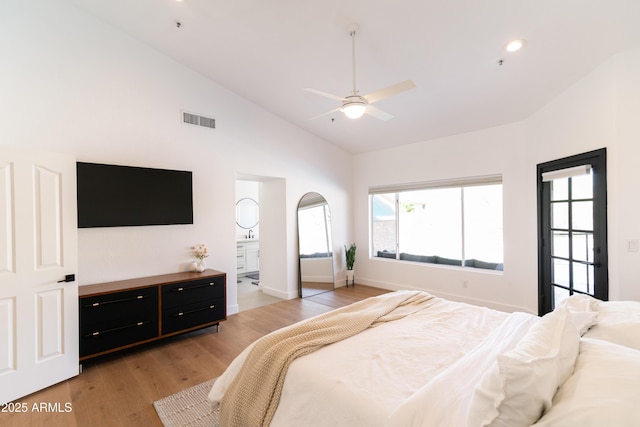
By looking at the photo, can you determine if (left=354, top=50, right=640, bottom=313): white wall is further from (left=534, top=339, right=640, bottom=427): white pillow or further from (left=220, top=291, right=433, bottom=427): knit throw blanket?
(left=220, top=291, right=433, bottom=427): knit throw blanket

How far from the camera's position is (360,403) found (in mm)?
1312

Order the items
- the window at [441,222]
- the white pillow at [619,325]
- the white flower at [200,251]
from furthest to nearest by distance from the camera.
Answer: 1. the window at [441,222]
2. the white flower at [200,251]
3. the white pillow at [619,325]

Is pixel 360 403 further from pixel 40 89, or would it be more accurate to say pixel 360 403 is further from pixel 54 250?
pixel 40 89

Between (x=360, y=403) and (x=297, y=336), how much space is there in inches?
24.7

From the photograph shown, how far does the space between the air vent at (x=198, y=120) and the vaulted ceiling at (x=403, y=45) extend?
61cm

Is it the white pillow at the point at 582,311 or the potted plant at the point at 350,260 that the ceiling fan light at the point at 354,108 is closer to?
the white pillow at the point at 582,311

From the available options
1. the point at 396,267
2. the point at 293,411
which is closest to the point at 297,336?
the point at 293,411

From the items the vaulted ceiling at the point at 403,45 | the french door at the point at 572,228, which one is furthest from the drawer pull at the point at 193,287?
the french door at the point at 572,228

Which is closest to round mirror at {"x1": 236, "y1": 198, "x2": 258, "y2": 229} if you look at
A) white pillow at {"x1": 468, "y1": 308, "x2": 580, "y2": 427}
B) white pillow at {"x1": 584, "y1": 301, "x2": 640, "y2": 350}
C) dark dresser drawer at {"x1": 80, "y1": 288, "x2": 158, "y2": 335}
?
dark dresser drawer at {"x1": 80, "y1": 288, "x2": 158, "y2": 335}

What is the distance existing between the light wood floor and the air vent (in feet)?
9.16

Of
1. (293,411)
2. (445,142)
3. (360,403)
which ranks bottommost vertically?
(293,411)

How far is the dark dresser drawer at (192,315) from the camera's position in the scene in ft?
11.1

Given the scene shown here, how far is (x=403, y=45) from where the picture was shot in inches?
120

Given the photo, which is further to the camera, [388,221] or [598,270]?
[388,221]
